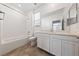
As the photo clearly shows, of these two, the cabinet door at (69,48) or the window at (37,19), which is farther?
the window at (37,19)

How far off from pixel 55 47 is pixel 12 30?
3.00 feet

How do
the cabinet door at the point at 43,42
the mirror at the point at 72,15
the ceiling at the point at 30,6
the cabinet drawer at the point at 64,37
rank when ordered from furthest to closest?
the cabinet door at the point at 43,42 < the mirror at the point at 72,15 < the ceiling at the point at 30,6 < the cabinet drawer at the point at 64,37

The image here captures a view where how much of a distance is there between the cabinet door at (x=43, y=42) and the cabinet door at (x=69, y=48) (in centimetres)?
43

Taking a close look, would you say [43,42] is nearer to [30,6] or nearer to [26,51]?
[26,51]

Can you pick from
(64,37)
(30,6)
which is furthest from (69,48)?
(30,6)

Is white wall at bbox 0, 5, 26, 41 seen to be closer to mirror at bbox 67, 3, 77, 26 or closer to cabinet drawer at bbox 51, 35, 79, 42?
cabinet drawer at bbox 51, 35, 79, 42

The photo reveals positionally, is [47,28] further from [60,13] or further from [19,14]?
[19,14]

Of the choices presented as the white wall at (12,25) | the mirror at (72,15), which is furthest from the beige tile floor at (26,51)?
the mirror at (72,15)

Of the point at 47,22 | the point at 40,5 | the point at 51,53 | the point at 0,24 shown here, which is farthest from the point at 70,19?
Answer: the point at 0,24

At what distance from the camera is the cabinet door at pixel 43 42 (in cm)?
170

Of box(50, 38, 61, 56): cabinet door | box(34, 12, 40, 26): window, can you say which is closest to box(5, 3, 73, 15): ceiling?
box(34, 12, 40, 26): window

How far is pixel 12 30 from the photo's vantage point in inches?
54.7

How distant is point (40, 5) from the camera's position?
146cm

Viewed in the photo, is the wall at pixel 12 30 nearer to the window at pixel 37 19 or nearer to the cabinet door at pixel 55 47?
the window at pixel 37 19
